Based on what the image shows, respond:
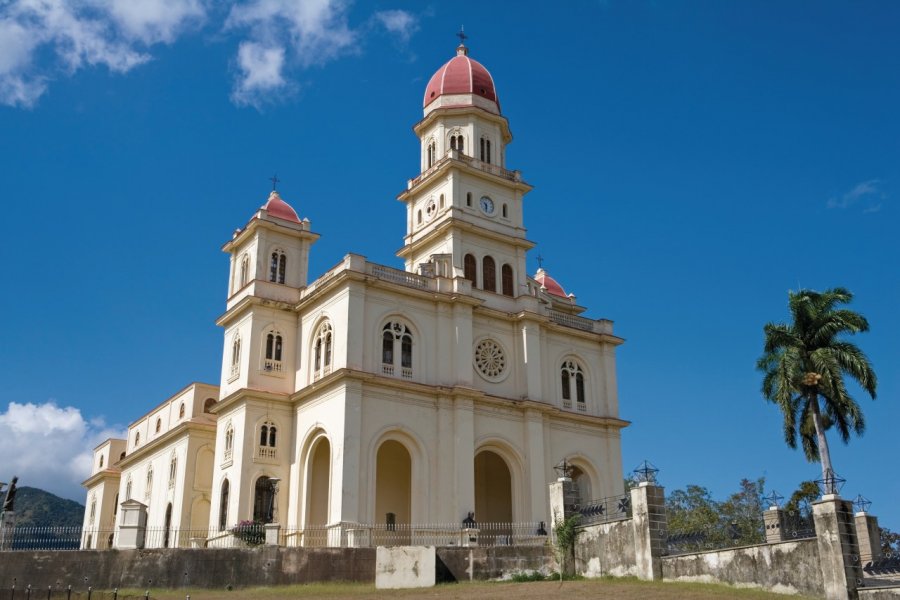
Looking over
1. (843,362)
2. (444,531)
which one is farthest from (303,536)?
(843,362)

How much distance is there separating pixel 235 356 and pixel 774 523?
24415mm

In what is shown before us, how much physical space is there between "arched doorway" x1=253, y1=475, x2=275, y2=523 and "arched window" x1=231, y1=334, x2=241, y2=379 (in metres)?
5.10

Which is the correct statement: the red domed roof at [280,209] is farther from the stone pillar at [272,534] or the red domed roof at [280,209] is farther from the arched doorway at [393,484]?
the stone pillar at [272,534]

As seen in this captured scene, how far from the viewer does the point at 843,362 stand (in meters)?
31.1

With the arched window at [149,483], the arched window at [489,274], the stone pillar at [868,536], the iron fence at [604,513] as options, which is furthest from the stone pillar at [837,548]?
the arched window at [149,483]

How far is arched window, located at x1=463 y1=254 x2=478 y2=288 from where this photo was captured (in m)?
40.4

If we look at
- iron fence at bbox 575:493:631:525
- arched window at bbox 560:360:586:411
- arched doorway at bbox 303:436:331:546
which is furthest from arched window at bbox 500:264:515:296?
iron fence at bbox 575:493:631:525

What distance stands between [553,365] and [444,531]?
33.0 ft

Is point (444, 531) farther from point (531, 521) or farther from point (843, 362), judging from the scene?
point (843, 362)

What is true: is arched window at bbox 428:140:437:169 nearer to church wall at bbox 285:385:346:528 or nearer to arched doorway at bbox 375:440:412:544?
church wall at bbox 285:385:346:528

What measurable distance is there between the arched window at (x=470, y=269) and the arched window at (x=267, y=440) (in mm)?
10664

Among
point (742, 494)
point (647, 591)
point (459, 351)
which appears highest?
point (459, 351)

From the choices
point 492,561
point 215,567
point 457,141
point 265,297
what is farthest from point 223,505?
point 457,141

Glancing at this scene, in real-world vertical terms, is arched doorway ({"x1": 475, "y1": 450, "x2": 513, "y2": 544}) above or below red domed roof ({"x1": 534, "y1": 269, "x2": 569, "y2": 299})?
below
